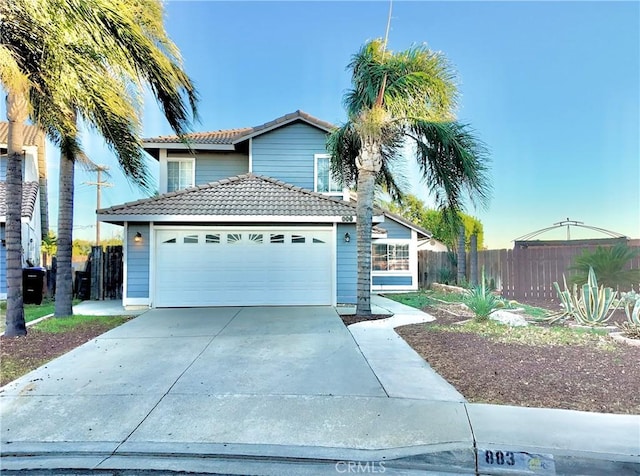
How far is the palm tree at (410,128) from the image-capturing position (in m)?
8.54

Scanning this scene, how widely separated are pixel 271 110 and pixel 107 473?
16.1 meters

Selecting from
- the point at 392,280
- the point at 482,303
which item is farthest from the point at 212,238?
the point at 392,280

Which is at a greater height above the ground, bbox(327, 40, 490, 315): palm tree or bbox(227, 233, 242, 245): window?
bbox(327, 40, 490, 315): palm tree

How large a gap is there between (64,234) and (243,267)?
14.2ft

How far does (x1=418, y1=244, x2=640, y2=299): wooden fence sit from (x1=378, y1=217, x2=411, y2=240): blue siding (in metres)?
3.46

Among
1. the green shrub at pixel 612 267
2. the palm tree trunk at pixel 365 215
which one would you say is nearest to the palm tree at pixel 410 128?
the palm tree trunk at pixel 365 215

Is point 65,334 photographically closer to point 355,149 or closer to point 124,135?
point 124,135

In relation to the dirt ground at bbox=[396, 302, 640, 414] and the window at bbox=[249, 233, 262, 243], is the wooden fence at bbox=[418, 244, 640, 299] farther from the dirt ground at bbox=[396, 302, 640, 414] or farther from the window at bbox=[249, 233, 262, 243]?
the window at bbox=[249, 233, 262, 243]

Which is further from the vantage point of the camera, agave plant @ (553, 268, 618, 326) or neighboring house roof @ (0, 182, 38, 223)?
neighboring house roof @ (0, 182, 38, 223)

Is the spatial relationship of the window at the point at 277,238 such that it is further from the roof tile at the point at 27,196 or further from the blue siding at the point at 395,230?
the roof tile at the point at 27,196

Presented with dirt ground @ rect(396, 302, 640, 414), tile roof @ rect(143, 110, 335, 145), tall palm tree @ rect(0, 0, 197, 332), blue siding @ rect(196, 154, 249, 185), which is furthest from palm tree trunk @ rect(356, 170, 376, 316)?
blue siding @ rect(196, 154, 249, 185)

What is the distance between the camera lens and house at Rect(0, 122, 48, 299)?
13172mm

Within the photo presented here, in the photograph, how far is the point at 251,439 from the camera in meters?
3.42

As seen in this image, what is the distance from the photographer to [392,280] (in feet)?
59.6
